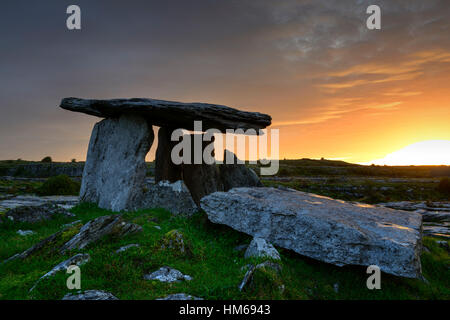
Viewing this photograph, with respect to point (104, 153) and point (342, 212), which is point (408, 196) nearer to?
point (342, 212)

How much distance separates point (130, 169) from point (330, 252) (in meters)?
10.6

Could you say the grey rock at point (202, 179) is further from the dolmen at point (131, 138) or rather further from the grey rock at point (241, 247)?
the grey rock at point (241, 247)

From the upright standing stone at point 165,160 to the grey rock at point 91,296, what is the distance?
13.0m

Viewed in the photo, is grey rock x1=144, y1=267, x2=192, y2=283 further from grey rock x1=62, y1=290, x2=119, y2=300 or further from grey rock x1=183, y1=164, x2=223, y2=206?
grey rock x1=183, y1=164, x2=223, y2=206

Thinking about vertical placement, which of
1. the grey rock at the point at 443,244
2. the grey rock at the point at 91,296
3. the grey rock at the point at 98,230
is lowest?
the grey rock at the point at 443,244

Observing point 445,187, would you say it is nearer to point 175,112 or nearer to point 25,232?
point 175,112

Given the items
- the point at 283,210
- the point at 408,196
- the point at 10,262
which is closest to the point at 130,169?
the point at 10,262

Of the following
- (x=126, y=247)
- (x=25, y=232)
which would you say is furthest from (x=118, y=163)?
(x=126, y=247)

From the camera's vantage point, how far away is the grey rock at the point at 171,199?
12703mm

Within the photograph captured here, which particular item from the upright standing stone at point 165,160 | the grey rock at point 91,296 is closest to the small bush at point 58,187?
the upright standing stone at point 165,160

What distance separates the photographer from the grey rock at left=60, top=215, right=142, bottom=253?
7.35 m

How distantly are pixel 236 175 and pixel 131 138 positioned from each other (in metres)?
6.93
